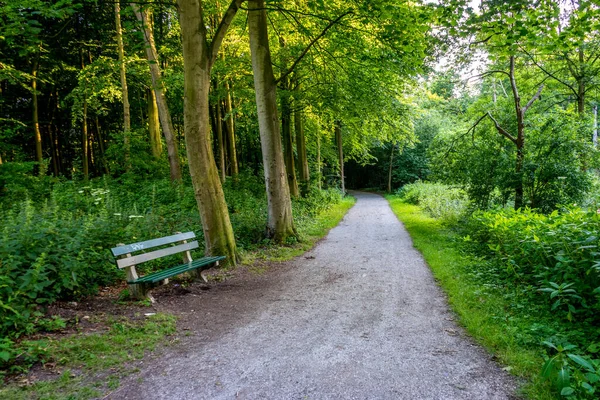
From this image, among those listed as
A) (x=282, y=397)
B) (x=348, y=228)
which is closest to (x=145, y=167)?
(x=348, y=228)

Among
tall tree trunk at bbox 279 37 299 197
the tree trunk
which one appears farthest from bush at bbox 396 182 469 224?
tall tree trunk at bbox 279 37 299 197

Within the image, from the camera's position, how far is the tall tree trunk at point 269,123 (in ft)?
31.0

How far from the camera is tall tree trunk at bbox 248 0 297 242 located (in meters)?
9.45

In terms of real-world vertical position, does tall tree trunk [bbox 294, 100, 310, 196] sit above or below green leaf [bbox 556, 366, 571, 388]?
above

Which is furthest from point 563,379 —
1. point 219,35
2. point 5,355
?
point 219,35

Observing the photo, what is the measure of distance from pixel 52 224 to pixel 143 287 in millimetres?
1574

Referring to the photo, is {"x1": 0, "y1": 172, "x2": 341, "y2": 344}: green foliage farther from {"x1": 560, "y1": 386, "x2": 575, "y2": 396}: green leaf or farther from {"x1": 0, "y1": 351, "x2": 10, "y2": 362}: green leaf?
{"x1": 560, "y1": 386, "x2": 575, "y2": 396}: green leaf

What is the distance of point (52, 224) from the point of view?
5066 millimetres

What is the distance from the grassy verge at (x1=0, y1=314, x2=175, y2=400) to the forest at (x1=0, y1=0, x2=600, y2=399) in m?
0.23

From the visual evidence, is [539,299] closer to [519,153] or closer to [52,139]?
[519,153]

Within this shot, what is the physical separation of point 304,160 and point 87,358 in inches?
649

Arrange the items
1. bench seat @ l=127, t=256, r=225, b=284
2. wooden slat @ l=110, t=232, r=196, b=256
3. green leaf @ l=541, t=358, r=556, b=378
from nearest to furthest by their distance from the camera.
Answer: green leaf @ l=541, t=358, r=556, b=378 → wooden slat @ l=110, t=232, r=196, b=256 → bench seat @ l=127, t=256, r=225, b=284

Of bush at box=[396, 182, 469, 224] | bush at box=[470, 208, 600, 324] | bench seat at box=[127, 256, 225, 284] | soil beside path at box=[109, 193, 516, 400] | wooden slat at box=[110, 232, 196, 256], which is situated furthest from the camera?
bush at box=[396, 182, 469, 224]

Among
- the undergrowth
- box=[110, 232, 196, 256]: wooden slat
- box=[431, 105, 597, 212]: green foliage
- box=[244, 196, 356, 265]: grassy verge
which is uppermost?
box=[431, 105, 597, 212]: green foliage
